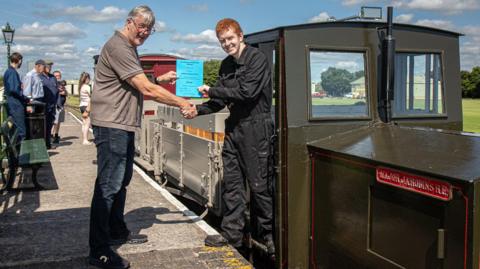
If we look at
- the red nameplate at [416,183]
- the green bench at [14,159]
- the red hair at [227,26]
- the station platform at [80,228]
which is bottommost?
the station platform at [80,228]

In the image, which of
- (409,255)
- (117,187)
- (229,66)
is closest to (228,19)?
(229,66)

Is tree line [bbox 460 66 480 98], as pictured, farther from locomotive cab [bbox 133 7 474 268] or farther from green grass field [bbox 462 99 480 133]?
locomotive cab [bbox 133 7 474 268]

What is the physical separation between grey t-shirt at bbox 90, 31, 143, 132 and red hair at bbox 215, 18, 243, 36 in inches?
27.9

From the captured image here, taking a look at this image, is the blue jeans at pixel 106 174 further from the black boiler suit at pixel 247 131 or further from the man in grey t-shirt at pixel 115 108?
the black boiler suit at pixel 247 131

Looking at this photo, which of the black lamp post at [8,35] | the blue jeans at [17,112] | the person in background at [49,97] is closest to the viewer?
the blue jeans at [17,112]

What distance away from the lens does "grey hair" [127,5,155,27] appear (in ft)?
13.0

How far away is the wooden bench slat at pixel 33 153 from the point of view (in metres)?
6.95

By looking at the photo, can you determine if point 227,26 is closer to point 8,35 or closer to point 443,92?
point 443,92

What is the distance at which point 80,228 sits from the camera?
5285 millimetres

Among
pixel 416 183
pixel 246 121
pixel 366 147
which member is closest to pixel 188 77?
pixel 246 121

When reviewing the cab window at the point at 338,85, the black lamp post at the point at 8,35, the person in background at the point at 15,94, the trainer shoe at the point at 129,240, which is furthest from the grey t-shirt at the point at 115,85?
the black lamp post at the point at 8,35

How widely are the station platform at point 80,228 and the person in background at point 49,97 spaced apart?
3.64 m

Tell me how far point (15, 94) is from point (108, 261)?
642 cm

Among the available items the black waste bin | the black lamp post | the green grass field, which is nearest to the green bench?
the black waste bin
